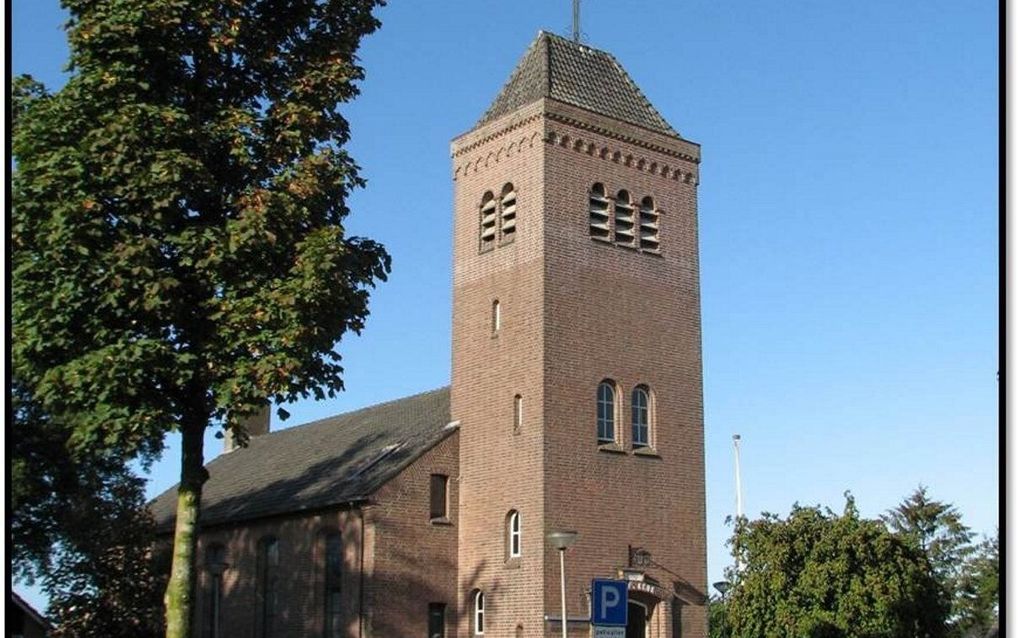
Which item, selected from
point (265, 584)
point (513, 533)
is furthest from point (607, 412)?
point (265, 584)

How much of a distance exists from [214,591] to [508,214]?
1618 cm

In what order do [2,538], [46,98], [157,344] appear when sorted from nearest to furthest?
[2,538], [157,344], [46,98]

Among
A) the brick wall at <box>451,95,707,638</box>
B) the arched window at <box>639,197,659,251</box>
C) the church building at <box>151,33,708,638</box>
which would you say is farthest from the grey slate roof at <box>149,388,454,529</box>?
the arched window at <box>639,197,659,251</box>

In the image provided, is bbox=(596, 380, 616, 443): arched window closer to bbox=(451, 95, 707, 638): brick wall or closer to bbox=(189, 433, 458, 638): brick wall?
bbox=(451, 95, 707, 638): brick wall

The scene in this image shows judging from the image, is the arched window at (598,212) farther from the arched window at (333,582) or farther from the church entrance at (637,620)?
the arched window at (333,582)

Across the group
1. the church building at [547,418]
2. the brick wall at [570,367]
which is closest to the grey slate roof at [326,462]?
the church building at [547,418]

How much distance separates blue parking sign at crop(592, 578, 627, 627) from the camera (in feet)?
60.7

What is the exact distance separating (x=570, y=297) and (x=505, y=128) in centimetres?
501

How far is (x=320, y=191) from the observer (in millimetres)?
19609

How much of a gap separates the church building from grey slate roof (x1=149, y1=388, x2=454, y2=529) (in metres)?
0.22

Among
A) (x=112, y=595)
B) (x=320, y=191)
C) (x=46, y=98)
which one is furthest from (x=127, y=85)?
(x=112, y=595)

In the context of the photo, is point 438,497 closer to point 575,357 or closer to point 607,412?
point 607,412

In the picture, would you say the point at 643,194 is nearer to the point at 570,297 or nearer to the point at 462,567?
the point at 570,297

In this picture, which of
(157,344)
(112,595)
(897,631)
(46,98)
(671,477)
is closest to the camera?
(157,344)
